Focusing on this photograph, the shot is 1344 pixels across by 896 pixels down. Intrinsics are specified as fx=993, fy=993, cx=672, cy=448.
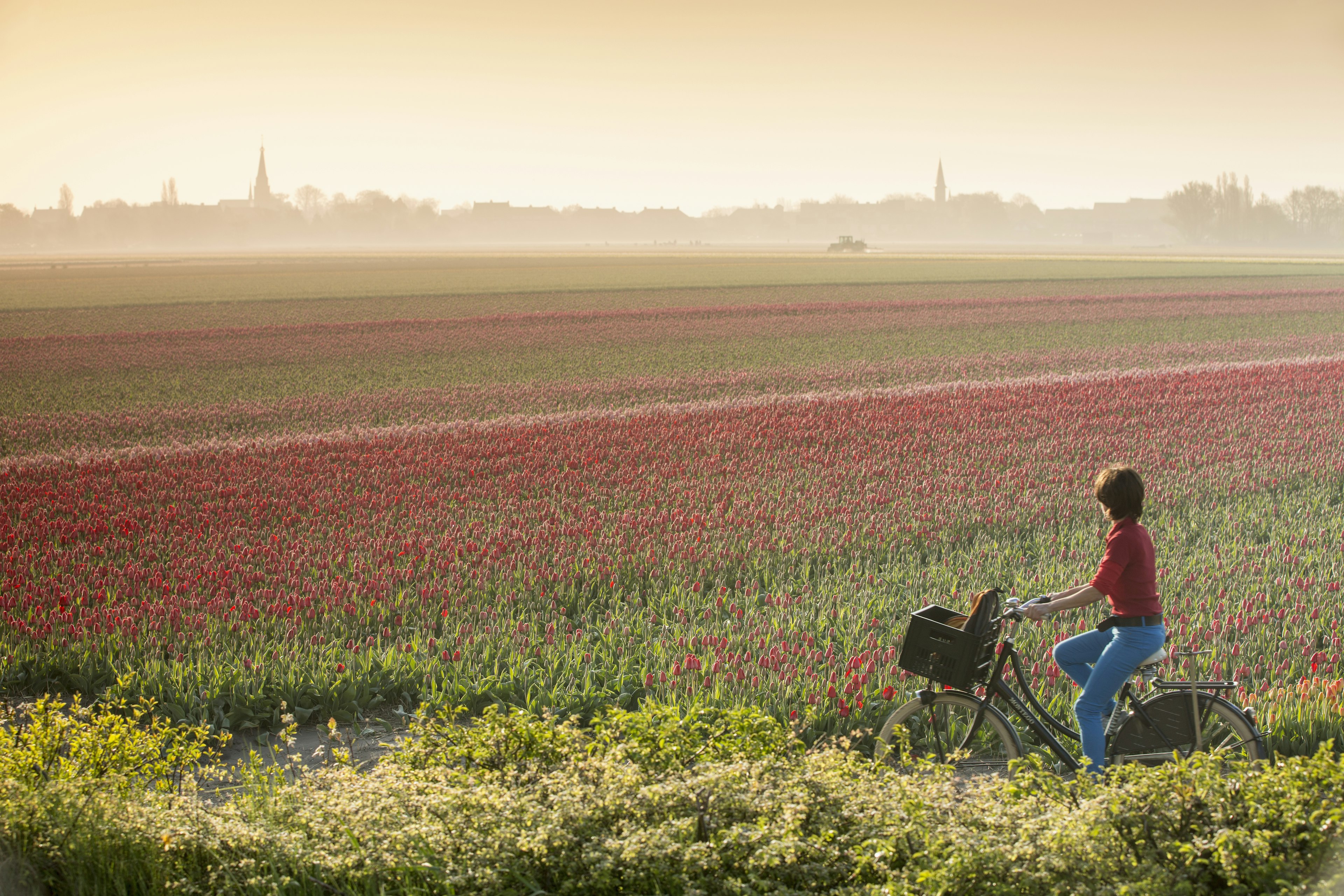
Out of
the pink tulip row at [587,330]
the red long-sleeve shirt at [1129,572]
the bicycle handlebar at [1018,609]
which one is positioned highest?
the pink tulip row at [587,330]

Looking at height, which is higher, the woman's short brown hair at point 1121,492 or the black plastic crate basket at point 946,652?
the woman's short brown hair at point 1121,492

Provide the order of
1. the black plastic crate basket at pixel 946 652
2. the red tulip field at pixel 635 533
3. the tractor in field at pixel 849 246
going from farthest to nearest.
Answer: the tractor in field at pixel 849 246, the red tulip field at pixel 635 533, the black plastic crate basket at pixel 946 652

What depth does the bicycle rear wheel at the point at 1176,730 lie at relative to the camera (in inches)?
198

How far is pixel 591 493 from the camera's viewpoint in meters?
12.9

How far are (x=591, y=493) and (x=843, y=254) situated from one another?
13524 cm

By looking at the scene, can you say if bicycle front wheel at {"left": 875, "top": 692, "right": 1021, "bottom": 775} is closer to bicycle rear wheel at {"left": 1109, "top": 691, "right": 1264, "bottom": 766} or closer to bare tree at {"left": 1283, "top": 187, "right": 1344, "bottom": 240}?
bicycle rear wheel at {"left": 1109, "top": 691, "right": 1264, "bottom": 766}

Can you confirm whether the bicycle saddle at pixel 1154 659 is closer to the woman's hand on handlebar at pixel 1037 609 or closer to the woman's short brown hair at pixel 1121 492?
the woman's hand on handlebar at pixel 1037 609

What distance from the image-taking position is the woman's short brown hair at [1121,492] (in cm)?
483

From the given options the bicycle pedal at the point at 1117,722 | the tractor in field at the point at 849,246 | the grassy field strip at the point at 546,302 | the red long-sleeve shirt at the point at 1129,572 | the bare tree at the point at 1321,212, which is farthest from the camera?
the bare tree at the point at 1321,212

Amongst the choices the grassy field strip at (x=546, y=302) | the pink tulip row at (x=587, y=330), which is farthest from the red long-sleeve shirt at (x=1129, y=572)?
the grassy field strip at (x=546, y=302)

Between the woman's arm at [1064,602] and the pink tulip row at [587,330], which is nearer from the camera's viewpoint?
the woman's arm at [1064,602]

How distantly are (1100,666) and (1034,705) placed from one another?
426 mm

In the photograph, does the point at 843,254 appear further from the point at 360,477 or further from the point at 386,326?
the point at 360,477

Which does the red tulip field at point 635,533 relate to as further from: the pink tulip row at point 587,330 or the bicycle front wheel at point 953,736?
the pink tulip row at point 587,330
